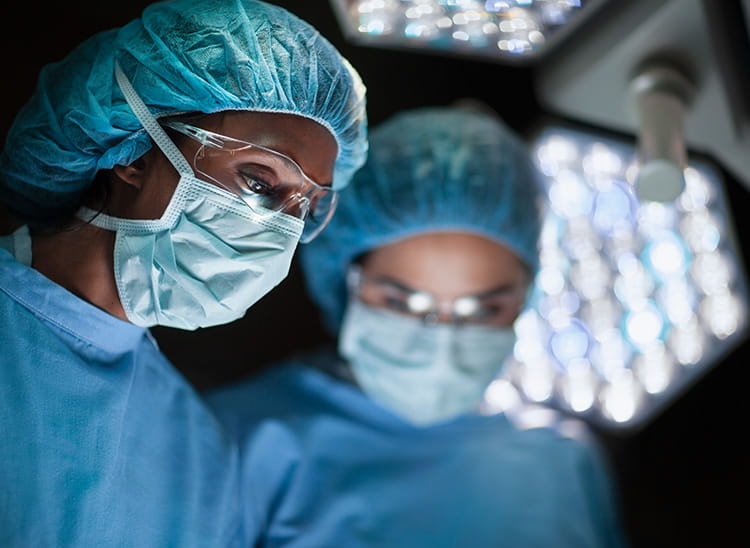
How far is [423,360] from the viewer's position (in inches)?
70.2

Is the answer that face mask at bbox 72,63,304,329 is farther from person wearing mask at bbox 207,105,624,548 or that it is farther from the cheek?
person wearing mask at bbox 207,105,624,548

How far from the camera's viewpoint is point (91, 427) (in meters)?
1.12

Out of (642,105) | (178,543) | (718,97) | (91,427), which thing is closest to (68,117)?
(91,427)

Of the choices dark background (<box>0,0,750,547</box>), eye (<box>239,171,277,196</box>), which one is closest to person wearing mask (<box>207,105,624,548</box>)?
dark background (<box>0,0,750,547</box>)

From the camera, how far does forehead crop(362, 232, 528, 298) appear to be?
1784 millimetres

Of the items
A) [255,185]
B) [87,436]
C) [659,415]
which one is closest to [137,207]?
[255,185]

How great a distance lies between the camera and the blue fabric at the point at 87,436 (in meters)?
1.04

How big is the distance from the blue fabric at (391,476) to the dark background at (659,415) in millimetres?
170

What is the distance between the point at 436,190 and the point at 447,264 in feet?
0.55

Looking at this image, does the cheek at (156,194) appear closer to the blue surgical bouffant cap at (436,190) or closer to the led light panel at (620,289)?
the blue surgical bouffant cap at (436,190)

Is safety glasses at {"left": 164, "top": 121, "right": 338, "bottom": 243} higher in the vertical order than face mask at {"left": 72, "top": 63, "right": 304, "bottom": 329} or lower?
higher

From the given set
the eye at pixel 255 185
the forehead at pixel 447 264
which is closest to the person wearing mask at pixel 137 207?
the eye at pixel 255 185

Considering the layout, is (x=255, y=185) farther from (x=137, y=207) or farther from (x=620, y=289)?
(x=620, y=289)

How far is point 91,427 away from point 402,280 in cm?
85
